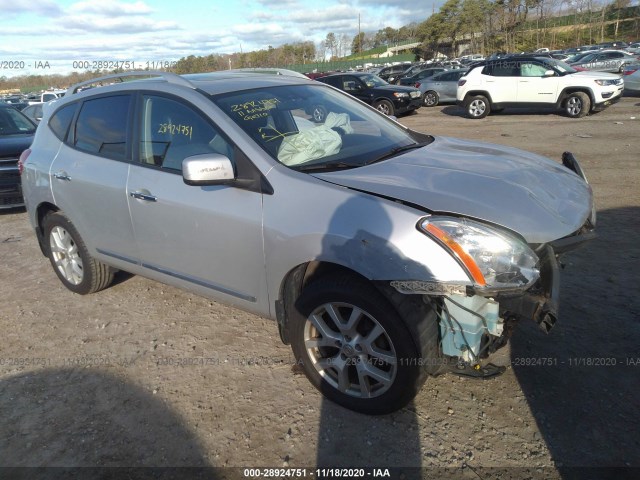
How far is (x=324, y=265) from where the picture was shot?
110 inches

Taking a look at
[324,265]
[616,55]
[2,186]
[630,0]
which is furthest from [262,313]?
[630,0]

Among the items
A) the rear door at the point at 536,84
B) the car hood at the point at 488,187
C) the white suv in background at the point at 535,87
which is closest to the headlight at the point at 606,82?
the white suv in background at the point at 535,87

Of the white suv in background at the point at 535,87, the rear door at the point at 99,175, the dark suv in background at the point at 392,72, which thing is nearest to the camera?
the rear door at the point at 99,175

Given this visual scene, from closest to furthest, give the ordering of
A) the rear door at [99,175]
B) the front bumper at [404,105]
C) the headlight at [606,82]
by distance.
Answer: the rear door at [99,175] < the headlight at [606,82] < the front bumper at [404,105]

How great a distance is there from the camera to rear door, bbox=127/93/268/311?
3000mm

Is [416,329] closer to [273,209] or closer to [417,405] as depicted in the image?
[417,405]

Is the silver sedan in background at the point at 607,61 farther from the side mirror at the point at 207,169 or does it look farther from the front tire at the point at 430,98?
the side mirror at the point at 207,169

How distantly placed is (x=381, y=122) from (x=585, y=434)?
257 centimetres

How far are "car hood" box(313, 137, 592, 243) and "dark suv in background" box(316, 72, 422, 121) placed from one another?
47.6 feet

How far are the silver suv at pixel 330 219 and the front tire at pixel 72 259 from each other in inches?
12.1

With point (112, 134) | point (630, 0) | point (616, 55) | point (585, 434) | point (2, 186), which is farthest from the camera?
point (630, 0)

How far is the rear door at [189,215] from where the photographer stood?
118 inches

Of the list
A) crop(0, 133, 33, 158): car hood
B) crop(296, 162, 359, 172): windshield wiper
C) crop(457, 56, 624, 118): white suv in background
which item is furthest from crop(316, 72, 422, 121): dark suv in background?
crop(296, 162, 359, 172): windshield wiper

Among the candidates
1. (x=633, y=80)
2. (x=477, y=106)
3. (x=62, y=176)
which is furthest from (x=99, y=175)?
(x=633, y=80)
